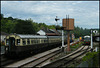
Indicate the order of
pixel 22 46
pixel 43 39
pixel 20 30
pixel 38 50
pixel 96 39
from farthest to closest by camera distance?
pixel 20 30 → pixel 43 39 → pixel 38 50 → pixel 22 46 → pixel 96 39

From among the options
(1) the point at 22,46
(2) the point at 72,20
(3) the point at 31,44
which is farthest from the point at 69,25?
(1) the point at 22,46

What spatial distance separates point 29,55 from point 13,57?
274 cm

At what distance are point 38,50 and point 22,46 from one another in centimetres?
537

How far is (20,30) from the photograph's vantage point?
51.1 meters

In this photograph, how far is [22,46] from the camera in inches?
723

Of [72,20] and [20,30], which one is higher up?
[72,20]

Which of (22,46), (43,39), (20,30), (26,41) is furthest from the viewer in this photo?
(20,30)

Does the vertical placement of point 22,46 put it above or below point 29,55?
above

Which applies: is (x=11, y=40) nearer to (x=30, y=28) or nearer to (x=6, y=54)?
(x=6, y=54)

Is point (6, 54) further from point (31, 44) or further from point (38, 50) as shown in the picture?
point (38, 50)

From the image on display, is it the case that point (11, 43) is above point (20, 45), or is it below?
above

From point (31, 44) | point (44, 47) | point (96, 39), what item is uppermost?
point (96, 39)

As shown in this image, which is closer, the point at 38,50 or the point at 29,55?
the point at 29,55

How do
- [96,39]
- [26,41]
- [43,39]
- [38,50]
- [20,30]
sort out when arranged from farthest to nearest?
1. [20,30]
2. [43,39]
3. [38,50]
4. [26,41]
5. [96,39]
